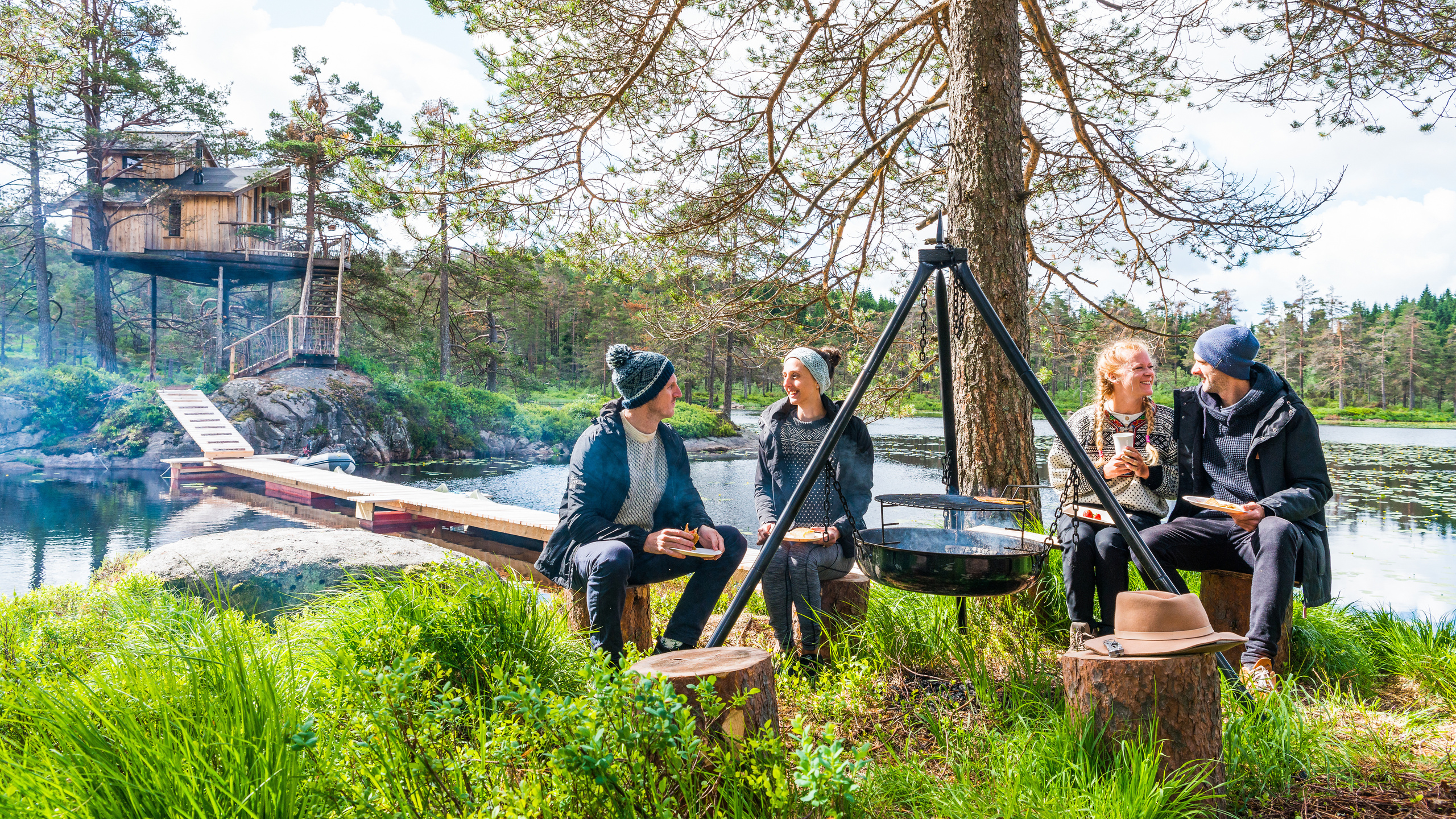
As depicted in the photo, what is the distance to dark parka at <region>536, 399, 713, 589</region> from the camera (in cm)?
295

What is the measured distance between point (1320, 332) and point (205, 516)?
48947 mm

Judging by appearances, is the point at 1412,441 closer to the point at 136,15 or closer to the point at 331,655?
the point at 331,655

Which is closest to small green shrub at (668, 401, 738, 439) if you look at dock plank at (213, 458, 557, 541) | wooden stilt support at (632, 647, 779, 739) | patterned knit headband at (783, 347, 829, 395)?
dock plank at (213, 458, 557, 541)

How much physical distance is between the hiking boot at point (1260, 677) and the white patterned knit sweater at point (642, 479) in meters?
2.21

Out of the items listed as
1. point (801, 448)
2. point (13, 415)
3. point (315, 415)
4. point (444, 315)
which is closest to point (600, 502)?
point (801, 448)

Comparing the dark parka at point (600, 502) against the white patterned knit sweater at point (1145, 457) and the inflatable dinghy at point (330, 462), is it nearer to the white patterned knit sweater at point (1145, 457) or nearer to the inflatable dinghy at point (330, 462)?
the white patterned knit sweater at point (1145, 457)

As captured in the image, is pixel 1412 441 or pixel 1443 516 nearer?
pixel 1443 516

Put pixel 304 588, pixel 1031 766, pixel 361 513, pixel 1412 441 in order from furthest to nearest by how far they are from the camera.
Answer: pixel 1412 441, pixel 361 513, pixel 304 588, pixel 1031 766

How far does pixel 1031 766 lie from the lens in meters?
1.85

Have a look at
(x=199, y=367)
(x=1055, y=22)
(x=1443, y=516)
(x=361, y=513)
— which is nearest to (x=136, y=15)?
(x=199, y=367)

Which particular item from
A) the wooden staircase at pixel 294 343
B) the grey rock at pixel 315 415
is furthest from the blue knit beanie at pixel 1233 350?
the wooden staircase at pixel 294 343

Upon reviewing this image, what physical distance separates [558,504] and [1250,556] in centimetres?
1201

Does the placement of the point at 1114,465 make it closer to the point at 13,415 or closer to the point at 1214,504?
the point at 1214,504

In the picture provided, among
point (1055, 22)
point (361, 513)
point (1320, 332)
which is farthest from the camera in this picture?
point (1320, 332)
